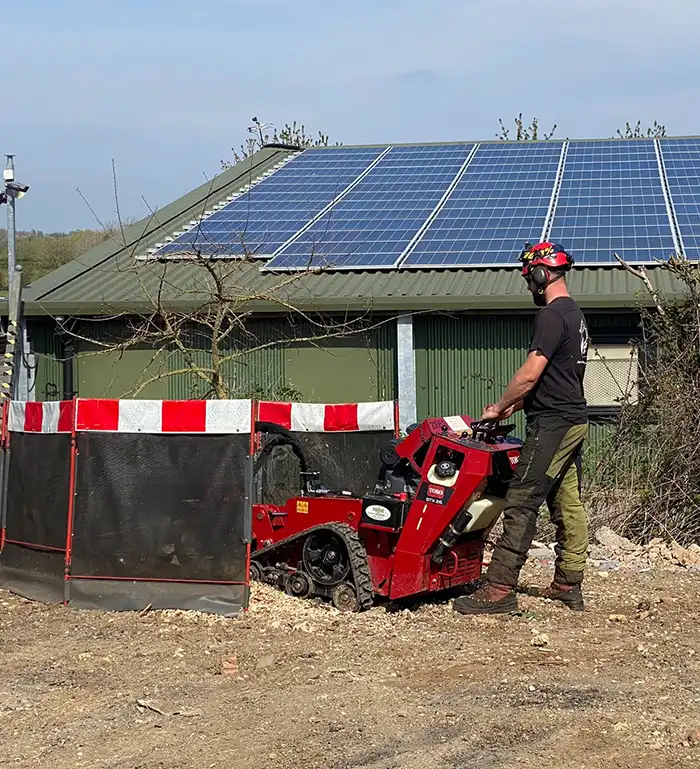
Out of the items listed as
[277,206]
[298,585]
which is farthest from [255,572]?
[277,206]

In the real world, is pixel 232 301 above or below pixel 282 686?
above

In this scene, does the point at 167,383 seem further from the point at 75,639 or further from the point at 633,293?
the point at 75,639

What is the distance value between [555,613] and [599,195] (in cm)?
1057

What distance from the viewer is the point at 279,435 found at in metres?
8.07

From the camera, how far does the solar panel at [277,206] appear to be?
49.2 ft

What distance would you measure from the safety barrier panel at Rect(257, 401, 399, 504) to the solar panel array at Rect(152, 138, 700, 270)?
163 inches

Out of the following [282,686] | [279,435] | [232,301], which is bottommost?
[282,686]

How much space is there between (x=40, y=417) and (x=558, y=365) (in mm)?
3801

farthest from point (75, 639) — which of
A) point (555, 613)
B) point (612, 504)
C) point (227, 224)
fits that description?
point (227, 224)

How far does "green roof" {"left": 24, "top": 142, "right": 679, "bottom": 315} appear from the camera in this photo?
13.0m

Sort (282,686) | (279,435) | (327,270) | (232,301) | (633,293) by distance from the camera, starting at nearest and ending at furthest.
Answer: (282,686) < (279,435) < (232,301) < (633,293) < (327,270)

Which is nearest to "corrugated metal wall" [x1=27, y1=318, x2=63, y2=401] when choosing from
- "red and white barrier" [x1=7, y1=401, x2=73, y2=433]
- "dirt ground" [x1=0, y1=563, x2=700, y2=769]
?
"red and white barrier" [x1=7, y1=401, x2=73, y2=433]

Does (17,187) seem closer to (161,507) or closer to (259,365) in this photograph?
(259,365)

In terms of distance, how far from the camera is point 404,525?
6.98m
